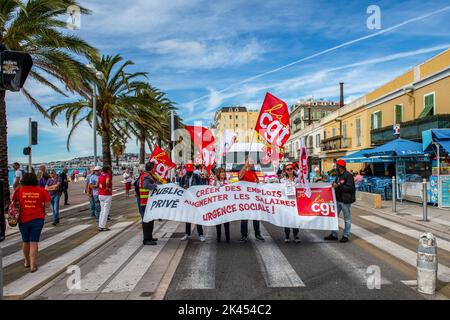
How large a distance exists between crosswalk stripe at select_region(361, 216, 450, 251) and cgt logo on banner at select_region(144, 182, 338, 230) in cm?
235

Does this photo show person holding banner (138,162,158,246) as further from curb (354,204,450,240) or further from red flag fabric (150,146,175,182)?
curb (354,204,450,240)

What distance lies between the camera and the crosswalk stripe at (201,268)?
542cm

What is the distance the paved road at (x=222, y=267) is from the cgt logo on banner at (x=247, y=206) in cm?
56

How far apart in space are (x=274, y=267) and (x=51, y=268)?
391 cm

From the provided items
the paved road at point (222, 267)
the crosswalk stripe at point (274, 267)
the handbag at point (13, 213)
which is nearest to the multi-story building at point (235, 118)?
the paved road at point (222, 267)

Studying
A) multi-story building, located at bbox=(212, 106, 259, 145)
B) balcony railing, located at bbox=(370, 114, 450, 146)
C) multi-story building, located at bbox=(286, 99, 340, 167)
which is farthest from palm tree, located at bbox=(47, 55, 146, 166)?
multi-story building, located at bbox=(212, 106, 259, 145)

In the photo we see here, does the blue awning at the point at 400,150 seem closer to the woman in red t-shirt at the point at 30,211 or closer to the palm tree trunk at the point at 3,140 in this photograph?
the woman in red t-shirt at the point at 30,211

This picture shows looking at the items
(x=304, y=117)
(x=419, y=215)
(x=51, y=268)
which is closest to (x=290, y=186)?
(x=51, y=268)

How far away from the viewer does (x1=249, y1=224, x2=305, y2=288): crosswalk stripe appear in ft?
18.0

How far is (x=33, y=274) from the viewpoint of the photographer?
20.3ft

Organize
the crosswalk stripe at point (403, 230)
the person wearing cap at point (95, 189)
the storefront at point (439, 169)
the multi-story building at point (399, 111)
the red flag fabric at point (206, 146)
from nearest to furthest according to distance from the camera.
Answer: the crosswalk stripe at point (403, 230)
the person wearing cap at point (95, 189)
the storefront at point (439, 169)
the multi-story building at point (399, 111)
the red flag fabric at point (206, 146)

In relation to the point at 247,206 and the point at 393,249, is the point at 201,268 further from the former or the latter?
the point at 393,249

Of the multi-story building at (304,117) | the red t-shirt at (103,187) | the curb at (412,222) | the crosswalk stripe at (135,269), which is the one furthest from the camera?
the multi-story building at (304,117)
